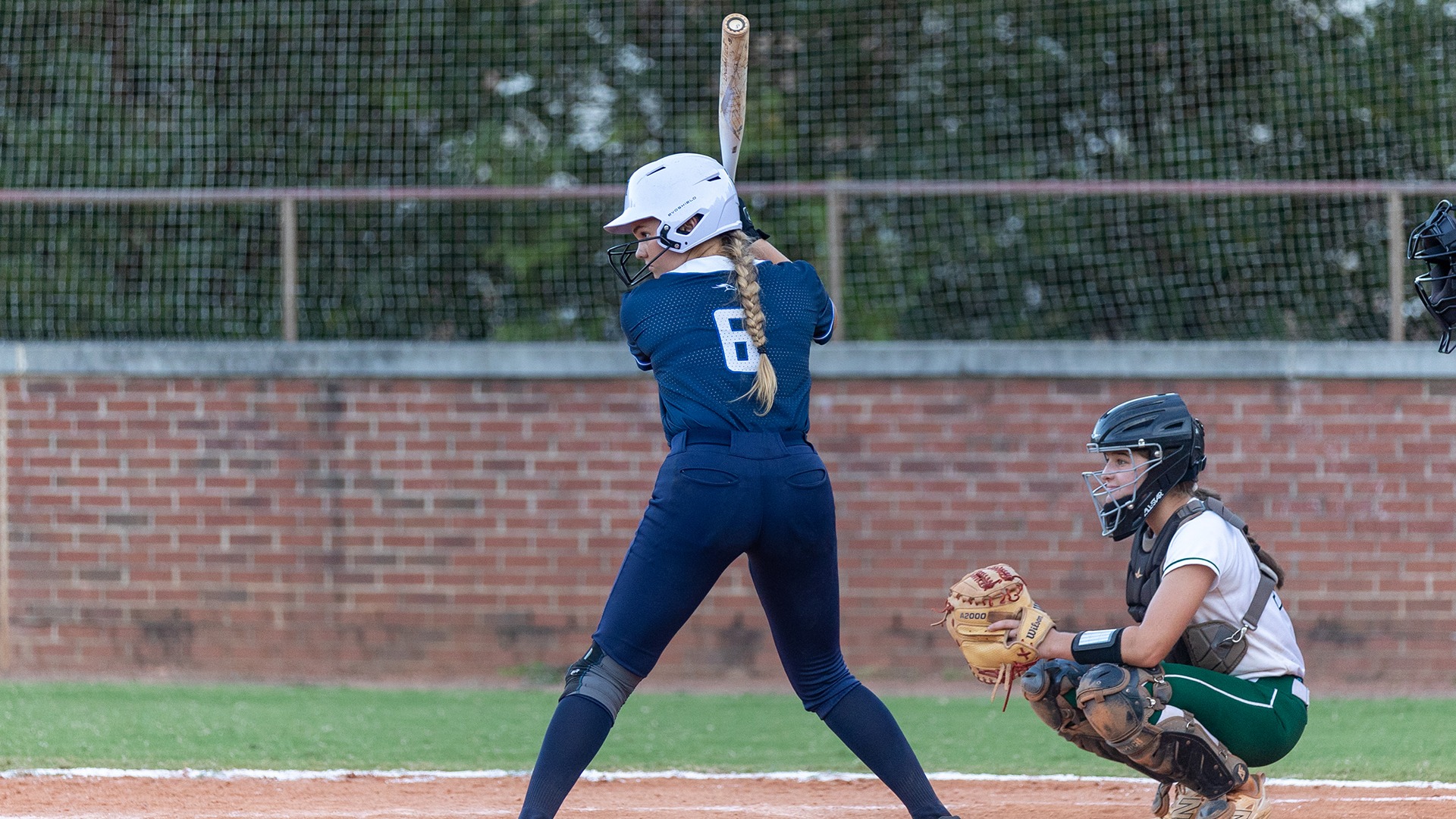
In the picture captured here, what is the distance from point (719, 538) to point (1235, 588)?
1.36 meters

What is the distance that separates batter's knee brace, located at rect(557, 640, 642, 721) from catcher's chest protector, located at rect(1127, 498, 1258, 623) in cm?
137

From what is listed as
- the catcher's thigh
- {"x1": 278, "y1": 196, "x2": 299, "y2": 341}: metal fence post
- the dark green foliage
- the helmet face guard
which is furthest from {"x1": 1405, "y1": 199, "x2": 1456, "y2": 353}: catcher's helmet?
{"x1": 278, "y1": 196, "x2": 299, "y2": 341}: metal fence post

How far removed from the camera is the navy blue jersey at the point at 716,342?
376 centimetres

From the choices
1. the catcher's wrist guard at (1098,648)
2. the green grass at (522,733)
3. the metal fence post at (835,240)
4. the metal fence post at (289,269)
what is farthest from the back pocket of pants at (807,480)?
the metal fence post at (289,269)

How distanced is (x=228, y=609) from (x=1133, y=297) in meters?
6.10

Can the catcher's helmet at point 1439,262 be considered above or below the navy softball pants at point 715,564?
above

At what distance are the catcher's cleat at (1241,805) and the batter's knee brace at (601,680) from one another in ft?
5.16

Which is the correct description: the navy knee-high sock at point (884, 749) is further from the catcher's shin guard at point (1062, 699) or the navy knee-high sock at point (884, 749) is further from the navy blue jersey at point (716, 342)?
the navy blue jersey at point (716, 342)

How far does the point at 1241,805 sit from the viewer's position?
382cm

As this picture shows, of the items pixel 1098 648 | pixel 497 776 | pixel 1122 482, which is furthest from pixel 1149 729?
pixel 497 776

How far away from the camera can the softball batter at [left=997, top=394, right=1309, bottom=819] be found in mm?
3656

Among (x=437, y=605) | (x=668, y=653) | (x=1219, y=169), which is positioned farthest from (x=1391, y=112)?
(x=437, y=605)

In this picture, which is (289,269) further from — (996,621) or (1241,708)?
(1241,708)

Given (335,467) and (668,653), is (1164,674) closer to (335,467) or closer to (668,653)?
(668,653)
